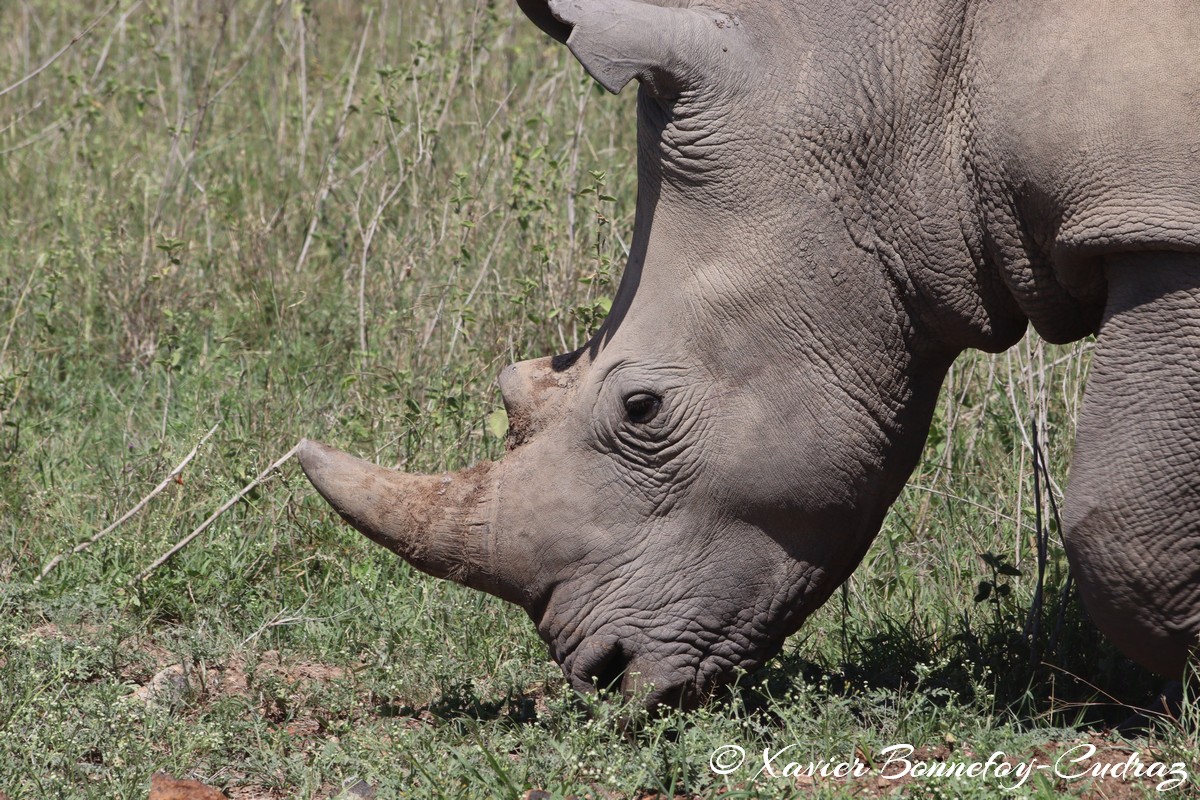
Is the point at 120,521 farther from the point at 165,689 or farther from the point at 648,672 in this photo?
the point at 648,672

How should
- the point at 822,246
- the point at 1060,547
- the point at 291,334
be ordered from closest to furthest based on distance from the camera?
the point at 822,246 → the point at 1060,547 → the point at 291,334

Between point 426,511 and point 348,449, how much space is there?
1.87m

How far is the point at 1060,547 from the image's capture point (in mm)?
5617

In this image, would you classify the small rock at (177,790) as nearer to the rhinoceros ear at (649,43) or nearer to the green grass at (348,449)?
the green grass at (348,449)

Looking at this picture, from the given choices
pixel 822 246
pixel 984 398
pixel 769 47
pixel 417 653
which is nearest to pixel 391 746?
pixel 417 653

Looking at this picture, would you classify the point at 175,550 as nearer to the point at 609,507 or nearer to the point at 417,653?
the point at 417,653

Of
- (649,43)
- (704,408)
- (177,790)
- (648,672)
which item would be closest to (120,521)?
(177,790)

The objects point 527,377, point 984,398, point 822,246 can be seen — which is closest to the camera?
point 822,246

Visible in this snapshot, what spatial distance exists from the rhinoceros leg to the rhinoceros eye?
1.08m

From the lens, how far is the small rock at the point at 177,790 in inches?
159

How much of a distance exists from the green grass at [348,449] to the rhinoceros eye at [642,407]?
780mm

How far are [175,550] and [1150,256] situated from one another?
3155 millimetres

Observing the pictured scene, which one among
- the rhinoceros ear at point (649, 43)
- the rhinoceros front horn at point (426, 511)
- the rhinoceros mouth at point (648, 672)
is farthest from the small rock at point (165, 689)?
the rhinoceros ear at point (649, 43)

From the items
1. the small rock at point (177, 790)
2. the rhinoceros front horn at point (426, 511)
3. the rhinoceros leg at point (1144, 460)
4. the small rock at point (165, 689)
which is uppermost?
the rhinoceros leg at point (1144, 460)
